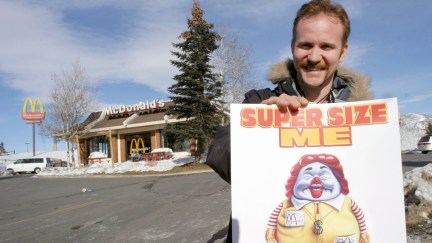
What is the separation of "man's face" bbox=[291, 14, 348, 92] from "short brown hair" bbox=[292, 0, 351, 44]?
0.02 meters

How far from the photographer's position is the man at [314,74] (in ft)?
5.88

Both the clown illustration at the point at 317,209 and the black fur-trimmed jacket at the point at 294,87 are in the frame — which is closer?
the clown illustration at the point at 317,209

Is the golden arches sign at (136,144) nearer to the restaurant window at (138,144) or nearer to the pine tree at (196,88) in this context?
the restaurant window at (138,144)

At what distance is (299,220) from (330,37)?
890 millimetres

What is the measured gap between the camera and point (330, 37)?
5.92 ft

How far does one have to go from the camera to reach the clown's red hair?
1746 mm

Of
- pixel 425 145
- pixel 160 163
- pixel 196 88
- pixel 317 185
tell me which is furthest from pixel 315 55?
pixel 425 145

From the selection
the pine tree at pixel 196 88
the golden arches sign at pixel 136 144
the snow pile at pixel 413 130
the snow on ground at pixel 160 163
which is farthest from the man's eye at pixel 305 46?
the snow pile at pixel 413 130

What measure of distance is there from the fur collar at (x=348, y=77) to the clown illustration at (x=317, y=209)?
0.42 m

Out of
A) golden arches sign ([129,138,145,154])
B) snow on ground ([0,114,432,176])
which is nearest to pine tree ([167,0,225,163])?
snow on ground ([0,114,432,176])

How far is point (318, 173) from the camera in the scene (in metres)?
1.75

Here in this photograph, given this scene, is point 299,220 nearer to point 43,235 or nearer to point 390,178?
point 390,178

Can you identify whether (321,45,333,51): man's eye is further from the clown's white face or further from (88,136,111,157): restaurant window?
(88,136,111,157): restaurant window

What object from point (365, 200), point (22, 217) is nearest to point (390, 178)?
point (365, 200)
